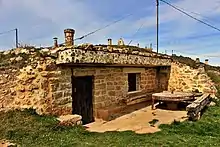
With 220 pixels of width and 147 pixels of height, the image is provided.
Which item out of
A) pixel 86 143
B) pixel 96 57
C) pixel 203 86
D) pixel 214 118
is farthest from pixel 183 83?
pixel 86 143

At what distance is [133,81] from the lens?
42.8ft

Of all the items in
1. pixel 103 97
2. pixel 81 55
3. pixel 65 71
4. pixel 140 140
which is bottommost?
pixel 140 140

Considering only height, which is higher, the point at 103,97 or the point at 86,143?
the point at 103,97

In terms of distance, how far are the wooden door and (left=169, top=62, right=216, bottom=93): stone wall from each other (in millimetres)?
6476

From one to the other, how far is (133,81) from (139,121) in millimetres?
4219

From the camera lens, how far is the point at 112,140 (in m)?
6.44

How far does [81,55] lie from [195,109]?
4.49 m

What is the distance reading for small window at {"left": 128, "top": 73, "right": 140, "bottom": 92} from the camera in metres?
12.8

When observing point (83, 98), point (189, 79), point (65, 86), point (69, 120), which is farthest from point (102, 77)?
point (189, 79)

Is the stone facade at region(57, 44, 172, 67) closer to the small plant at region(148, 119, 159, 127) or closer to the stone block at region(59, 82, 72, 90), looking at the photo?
the stone block at region(59, 82, 72, 90)

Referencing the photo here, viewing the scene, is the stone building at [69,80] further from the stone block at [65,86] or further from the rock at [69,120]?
the rock at [69,120]

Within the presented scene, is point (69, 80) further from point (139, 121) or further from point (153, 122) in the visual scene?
point (153, 122)

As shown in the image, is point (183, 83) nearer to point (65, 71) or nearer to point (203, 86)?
point (203, 86)

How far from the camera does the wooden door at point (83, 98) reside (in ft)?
30.8
